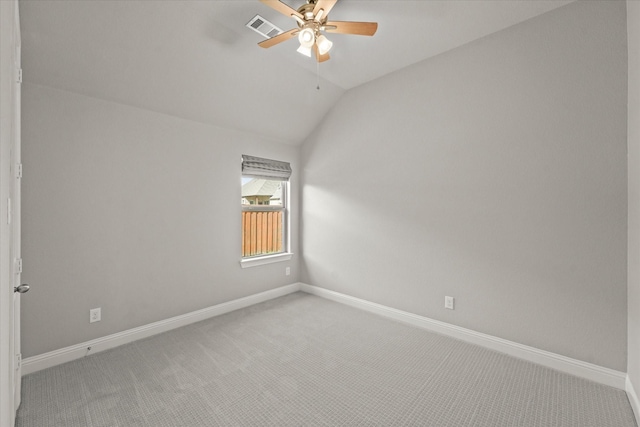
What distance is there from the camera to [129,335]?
8.96ft

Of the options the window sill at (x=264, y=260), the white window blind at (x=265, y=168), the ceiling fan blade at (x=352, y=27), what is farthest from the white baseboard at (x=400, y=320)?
the ceiling fan blade at (x=352, y=27)

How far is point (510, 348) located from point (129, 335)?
11.2 feet

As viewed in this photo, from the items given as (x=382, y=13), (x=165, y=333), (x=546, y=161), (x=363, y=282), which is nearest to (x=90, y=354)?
(x=165, y=333)

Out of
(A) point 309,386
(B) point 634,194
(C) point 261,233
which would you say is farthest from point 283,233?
(B) point 634,194

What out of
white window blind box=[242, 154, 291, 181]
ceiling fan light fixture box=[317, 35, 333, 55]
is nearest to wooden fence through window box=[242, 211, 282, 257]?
white window blind box=[242, 154, 291, 181]

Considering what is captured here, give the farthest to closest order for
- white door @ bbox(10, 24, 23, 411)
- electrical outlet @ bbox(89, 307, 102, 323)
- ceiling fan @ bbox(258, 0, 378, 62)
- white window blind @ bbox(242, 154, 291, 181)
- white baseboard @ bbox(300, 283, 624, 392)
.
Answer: white window blind @ bbox(242, 154, 291, 181), electrical outlet @ bbox(89, 307, 102, 323), white baseboard @ bbox(300, 283, 624, 392), ceiling fan @ bbox(258, 0, 378, 62), white door @ bbox(10, 24, 23, 411)

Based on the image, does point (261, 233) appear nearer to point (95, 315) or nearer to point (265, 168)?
point (265, 168)

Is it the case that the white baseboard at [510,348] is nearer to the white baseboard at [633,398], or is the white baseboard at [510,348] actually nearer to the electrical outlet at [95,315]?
the white baseboard at [633,398]

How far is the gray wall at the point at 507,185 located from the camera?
6.98ft

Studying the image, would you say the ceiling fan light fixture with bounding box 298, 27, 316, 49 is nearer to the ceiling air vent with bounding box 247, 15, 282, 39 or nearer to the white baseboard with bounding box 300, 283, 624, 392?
the ceiling air vent with bounding box 247, 15, 282, 39

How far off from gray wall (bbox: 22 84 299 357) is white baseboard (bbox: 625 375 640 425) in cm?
349

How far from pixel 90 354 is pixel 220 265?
4.52ft

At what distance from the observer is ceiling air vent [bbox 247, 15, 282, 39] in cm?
232

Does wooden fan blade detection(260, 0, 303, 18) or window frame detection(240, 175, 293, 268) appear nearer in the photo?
wooden fan blade detection(260, 0, 303, 18)
